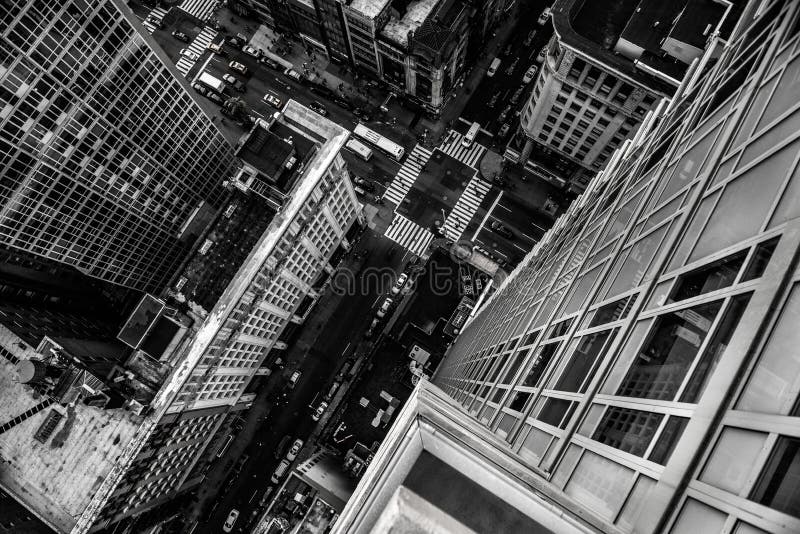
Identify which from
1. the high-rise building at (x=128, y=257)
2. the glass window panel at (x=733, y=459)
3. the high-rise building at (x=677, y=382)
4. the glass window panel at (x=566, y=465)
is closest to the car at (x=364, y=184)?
the high-rise building at (x=128, y=257)

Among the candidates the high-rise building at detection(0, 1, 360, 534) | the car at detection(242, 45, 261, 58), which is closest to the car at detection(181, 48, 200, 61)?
the car at detection(242, 45, 261, 58)

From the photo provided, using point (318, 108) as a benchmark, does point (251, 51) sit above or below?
above

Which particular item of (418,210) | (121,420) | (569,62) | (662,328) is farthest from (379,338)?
(662,328)

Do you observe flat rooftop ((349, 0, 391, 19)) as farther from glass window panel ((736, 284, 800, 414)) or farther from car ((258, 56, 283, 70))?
glass window panel ((736, 284, 800, 414))

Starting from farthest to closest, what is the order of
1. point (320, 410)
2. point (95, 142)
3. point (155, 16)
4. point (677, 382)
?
point (155, 16) < point (320, 410) < point (95, 142) < point (677, 382)

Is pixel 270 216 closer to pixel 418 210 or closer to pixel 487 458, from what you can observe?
pixel 418 210

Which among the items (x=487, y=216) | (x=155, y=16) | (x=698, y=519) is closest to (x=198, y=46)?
(x=155, y=16)

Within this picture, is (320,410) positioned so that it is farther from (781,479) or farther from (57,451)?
(781,479)
